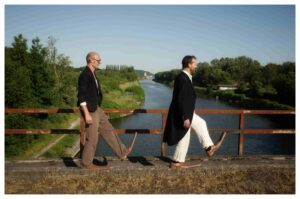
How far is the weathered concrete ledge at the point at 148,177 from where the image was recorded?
4492 millimetres

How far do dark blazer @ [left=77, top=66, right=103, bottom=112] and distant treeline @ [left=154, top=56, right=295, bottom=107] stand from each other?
60.8 metres

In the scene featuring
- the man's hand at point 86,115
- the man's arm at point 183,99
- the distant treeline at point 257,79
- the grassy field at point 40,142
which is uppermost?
the distant treeline at point 257,79

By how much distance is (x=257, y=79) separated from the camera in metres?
92.4

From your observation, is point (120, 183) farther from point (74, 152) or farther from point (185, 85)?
point (74, 152)

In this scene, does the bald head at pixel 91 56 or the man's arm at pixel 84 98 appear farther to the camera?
the bald head at pixel 91 56

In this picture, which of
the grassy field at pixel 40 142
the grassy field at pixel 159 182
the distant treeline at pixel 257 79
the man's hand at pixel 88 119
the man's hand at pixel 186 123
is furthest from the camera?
the distant treeline at pixel 257 79

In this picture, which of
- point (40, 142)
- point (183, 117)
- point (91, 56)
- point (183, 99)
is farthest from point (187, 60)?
point (40, 142)

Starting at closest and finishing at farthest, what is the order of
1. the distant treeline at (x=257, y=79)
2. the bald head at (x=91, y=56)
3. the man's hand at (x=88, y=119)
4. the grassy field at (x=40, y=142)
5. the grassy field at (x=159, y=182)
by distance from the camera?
the grassy field at (x=159, y=182)
the man's hand at (x=88, y=119)
the bald head at (x=91, y=56)
the grassy field at (x=40, y=142)
the distant treeline at (x=257, y=79)

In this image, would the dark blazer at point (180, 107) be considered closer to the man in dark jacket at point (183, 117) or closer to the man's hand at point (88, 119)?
the man in dark jacket at point (183, 117)

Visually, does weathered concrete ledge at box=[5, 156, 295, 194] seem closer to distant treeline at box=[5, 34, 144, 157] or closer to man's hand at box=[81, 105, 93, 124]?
man's hand at box=[81, 105, 93, 124]

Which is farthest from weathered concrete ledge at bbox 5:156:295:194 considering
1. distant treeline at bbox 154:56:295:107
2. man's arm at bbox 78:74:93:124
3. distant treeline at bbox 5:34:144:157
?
distant treeline at bbox 154:56:295:107

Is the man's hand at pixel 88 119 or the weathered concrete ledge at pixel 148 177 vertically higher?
the man's hand at pixel 88 119

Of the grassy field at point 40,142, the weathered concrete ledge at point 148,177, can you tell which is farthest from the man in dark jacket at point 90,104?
the grassy field at point 40,142

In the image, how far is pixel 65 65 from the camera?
131 feet
